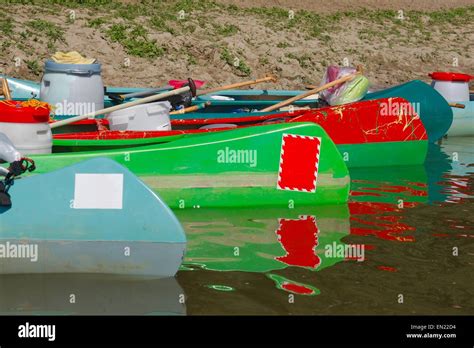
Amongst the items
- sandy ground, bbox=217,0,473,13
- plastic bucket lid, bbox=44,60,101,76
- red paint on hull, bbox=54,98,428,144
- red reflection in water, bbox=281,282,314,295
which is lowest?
red reflection in water, bbox=281,282,314,295

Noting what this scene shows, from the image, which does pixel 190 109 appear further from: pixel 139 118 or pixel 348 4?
pixel 348 4

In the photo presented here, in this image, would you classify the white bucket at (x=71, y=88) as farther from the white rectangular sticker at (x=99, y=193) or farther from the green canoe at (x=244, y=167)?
the white rectangular sticker at (x=99, y=193)

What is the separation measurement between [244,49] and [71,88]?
7.97 meters

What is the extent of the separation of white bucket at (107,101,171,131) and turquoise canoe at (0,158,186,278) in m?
3.48

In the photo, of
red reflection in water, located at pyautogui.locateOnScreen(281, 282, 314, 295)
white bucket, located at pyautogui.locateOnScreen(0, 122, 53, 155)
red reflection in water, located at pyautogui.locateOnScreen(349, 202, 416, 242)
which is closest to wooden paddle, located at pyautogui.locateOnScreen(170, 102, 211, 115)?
red reflection in water, located at pyautogui.locateOnScreen(349, 202, 416, 242)

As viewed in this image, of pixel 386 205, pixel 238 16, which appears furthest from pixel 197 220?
pixel 238 16

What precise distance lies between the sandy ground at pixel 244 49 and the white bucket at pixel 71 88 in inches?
203

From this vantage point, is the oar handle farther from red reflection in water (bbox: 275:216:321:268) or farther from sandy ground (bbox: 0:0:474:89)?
red reflection in water (bbox: 275:216:321:268)

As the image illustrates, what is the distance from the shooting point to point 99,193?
251 inches

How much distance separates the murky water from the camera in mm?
6004

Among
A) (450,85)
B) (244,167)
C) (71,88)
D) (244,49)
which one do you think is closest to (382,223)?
(244,167)

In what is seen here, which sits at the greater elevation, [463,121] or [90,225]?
[463,121]

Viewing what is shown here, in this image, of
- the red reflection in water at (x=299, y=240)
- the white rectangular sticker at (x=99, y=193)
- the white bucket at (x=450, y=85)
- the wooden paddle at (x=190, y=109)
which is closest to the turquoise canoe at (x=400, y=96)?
the wooden paddle at (x=190, y=109)

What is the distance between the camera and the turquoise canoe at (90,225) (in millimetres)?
6348
